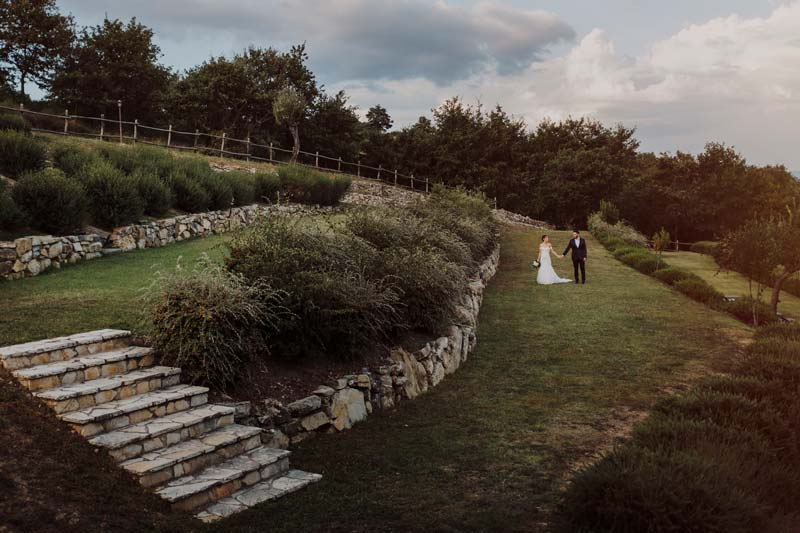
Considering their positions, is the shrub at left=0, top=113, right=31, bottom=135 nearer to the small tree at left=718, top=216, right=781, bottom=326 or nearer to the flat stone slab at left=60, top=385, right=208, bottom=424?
the flat stone slab at left=60, top=385, right=208, bottom=424

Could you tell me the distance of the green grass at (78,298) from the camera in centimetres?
757

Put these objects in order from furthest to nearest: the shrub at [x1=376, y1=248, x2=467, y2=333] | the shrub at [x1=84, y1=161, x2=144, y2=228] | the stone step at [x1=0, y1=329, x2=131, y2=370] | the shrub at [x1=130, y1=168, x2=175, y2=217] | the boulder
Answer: the shrub at [x1=130, y1=168, x2=175, y2=217]
the shrub at [x1=84, y1=161, x2=144, y2=228]
the shrub at [x1=376, y1=248, x2=467, y2=333]
the boulder
the stone step at [x1=0, y1=329, x2=131, y2=370]

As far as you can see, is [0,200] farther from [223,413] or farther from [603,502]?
[603,502]

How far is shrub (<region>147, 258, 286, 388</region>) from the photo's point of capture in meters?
6.69

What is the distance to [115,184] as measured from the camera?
14898 mm

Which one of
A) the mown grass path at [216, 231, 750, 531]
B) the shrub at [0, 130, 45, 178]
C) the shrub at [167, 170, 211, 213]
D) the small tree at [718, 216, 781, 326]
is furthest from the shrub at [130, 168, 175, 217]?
the small tree at [718, 216, 781, 326]

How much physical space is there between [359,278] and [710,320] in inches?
396

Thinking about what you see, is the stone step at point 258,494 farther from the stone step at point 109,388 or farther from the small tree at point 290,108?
the small tree at point 290,108

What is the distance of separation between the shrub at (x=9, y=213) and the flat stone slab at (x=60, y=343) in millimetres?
6512

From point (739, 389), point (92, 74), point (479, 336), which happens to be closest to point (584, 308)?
point (479, 336)

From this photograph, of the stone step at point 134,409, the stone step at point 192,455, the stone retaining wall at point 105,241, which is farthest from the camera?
the stone retaining wall at point 105,241

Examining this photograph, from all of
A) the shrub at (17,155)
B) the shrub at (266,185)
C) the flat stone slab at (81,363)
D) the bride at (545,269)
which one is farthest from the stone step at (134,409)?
the shrub at (266,185)

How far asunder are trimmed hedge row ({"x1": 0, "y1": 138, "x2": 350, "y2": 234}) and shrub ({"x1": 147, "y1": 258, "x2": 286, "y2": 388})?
19.4 ft

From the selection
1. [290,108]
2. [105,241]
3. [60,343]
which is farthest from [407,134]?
[60,343]
